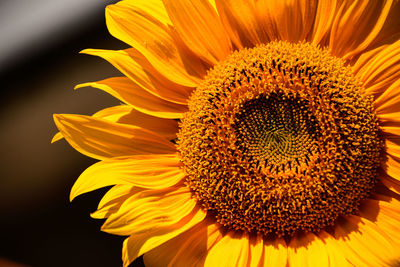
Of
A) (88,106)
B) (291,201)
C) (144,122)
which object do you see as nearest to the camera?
(291,201)

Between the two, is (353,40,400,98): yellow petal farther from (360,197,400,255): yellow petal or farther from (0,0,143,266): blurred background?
(0,0,143,266): blurred background

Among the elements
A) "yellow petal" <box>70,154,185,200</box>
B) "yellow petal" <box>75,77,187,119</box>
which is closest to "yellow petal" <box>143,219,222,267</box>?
"yellow petal" <box>70,154,185,200</box>

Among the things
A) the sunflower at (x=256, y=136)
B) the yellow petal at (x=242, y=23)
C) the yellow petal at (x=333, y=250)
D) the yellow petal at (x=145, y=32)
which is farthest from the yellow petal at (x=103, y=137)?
the yellow petal at (x=333, y=250)

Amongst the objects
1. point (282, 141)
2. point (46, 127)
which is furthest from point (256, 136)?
point (46, 127)

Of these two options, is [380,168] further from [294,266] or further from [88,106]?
[88,106]

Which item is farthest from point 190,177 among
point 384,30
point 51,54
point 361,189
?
point 51,54
